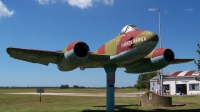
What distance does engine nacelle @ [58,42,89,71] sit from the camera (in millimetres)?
13518

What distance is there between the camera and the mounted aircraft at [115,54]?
13.7 meters

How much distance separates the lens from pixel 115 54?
15.6m

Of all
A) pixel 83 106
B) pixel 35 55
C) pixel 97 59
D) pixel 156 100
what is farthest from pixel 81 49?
pixel 156 100

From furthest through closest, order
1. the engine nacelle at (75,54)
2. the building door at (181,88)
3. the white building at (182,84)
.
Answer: the building door at (181,88) → the white building at (182,84) → the engine nacelle at (75,54)

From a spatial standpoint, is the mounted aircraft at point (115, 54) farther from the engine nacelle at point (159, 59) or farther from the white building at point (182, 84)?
the white building at point (182, 84)

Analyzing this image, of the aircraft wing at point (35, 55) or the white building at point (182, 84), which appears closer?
the aircraft wing at point (35, 55)

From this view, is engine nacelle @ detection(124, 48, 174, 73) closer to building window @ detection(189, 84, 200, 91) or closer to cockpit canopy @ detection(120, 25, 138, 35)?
cockpit canopy @ detection(120, 25, 138, 35)

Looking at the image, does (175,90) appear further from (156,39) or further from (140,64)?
(156,39)

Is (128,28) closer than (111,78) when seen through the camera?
Yes

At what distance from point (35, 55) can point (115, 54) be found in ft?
16.5

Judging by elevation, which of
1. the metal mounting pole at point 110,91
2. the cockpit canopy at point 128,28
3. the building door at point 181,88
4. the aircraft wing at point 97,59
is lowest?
the building door at point 181,88

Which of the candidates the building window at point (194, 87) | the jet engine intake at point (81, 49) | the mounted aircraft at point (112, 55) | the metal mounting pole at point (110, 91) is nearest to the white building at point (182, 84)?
the building window at point (194, 87)

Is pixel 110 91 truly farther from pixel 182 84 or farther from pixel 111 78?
pixel 182 84

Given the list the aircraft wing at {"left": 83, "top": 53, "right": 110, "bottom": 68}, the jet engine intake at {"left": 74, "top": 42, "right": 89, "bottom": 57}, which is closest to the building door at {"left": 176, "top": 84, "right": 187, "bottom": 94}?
the aircraft wing at {"left": 83, "top": 53, "right": 110, "bottom": 68}
